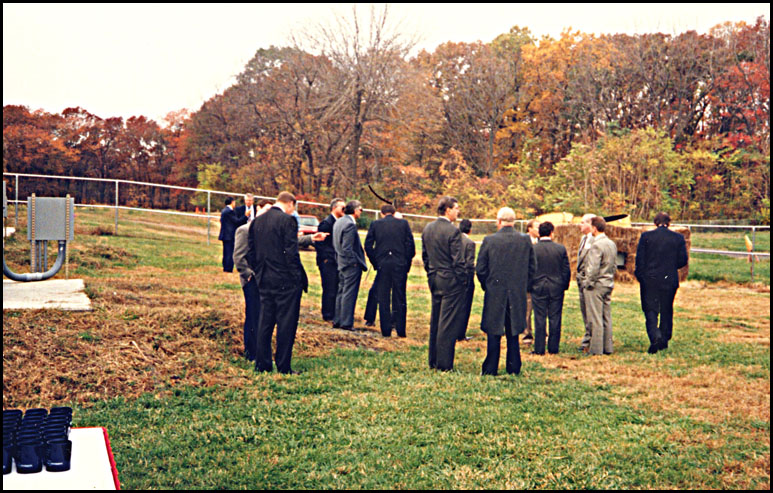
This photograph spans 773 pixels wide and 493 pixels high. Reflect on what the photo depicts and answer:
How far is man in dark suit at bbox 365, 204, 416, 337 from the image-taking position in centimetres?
1112

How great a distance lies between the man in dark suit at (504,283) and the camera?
825 centimetres

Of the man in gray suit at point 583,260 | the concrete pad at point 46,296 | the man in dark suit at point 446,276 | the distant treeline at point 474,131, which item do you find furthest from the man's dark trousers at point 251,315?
the distant treeline at point 474,131

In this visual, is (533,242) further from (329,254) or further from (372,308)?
(329,254)

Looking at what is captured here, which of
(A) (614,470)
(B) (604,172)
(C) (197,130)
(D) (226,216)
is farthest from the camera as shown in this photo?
(C) (197,130)

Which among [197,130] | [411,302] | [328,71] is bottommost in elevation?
[411,302]

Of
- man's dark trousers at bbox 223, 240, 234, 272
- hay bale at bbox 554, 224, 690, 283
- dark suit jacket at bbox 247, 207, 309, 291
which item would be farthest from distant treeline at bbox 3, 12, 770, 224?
dark suit jacket at bbox 247, 207, 309, 291

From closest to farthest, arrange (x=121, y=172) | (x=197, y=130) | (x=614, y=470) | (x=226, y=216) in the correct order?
(x=614, y=470) < (x=226, y=216) < (x=121, y=172) < (x=197, y=130)

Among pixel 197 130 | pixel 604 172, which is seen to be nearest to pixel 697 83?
pixel 604 172

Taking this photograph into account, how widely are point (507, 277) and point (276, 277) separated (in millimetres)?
2588

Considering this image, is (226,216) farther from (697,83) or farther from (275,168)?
(697,83)

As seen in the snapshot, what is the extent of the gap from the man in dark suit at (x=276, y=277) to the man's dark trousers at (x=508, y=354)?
7.28 ft

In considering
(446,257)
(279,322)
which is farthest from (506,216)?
(279,322)

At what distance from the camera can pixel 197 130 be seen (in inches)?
1455

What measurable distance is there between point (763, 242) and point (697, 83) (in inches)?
742
